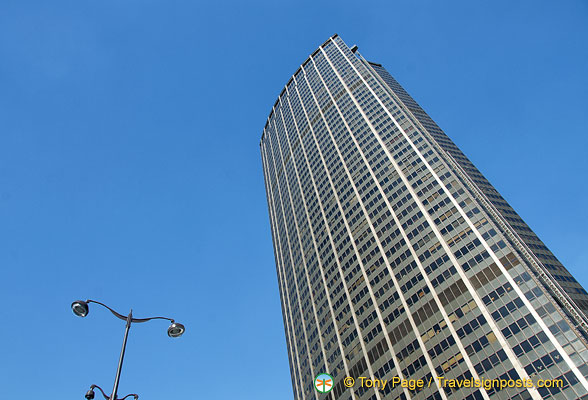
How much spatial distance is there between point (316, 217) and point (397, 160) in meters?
29.8

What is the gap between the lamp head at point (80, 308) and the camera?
21072mm

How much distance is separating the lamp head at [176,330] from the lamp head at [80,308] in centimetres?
458

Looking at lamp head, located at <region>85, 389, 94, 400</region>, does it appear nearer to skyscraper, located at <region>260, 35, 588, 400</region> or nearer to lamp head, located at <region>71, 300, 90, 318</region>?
lamp head, located at <region>71, 300, 90, 318</region>

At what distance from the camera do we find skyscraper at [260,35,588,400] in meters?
65.4

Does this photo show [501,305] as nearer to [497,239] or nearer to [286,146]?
[497,239]

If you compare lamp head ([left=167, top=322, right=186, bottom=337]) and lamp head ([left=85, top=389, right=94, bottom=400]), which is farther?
lamp head ([left=167, top=322, right=186, bottom=337])

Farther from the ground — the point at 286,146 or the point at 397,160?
the point at 286,146

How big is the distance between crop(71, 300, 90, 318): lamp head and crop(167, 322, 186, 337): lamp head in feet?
15.0

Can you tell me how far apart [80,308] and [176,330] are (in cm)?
525

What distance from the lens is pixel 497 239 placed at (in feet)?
259

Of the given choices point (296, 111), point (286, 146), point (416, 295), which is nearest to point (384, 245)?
point (416, 295)

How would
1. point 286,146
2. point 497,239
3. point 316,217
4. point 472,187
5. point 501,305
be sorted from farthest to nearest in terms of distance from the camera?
point 286,146
point 316,217
point 472,187
point 497,239
point 501,305

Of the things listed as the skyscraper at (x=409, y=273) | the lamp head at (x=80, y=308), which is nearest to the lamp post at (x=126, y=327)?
the lamp head at (x=80, y=308)

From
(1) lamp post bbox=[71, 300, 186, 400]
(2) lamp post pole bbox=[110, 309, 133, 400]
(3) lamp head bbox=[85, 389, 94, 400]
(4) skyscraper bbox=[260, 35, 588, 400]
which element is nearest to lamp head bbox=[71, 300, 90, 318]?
(1) lamp post bbox=[71, 300, 186, 400]
